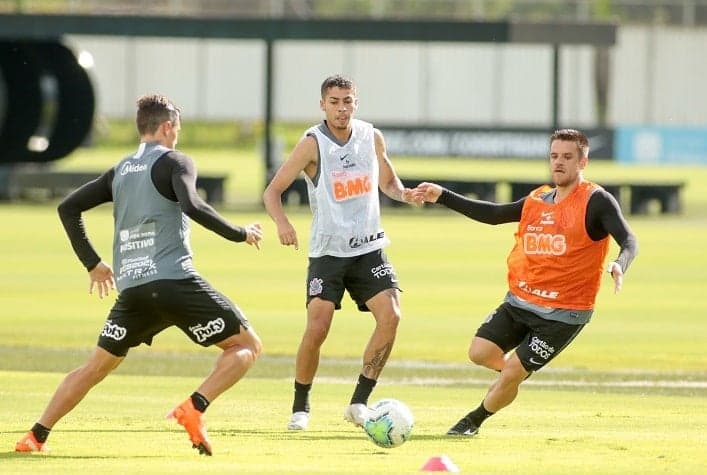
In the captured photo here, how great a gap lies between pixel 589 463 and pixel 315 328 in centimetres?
251

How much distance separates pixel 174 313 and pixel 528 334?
95.7 inches

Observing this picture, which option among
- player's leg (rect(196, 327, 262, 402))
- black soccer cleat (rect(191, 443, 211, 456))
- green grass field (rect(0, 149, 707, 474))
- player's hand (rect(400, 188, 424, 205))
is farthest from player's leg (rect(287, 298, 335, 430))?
black soccer cleat (rect(191, 443, 211, 456))

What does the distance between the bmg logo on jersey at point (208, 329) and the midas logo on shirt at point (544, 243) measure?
2.22 metres

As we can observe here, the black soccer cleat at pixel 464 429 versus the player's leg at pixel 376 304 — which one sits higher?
the player's leg at pixel 376 304

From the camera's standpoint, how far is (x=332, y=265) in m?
11.5

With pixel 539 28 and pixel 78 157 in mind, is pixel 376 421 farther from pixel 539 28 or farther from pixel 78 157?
pixel 78 157

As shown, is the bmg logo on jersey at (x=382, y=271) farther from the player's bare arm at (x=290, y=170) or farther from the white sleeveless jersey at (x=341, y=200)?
the player's bare arm at (x=290, y=170)

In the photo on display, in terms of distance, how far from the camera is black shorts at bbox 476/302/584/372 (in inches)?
→ 425

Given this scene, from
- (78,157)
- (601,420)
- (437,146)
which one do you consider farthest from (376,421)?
(78,157)

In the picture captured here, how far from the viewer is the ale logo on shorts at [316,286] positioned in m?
11.4

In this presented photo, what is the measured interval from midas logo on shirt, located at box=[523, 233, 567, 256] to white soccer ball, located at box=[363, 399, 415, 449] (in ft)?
5.03

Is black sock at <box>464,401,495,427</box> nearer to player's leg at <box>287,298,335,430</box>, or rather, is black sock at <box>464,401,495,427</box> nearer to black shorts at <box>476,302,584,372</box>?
black shorts at <box>476,302,584,372</box>

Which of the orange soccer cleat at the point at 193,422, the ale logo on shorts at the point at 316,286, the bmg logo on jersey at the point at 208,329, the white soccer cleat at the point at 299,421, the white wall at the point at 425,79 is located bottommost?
the white wall at the point at 425,79

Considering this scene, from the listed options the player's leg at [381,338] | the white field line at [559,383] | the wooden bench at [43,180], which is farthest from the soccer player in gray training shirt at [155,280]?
the wooden bench at [43,180]
